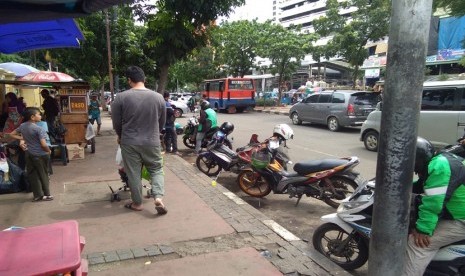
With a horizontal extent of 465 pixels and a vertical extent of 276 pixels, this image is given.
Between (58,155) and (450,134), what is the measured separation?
340 inches

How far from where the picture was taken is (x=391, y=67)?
2096 millimetres

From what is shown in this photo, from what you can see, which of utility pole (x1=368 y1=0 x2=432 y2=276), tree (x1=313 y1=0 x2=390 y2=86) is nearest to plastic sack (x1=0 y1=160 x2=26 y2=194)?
utility pole (x1=368 y1=0 x2=432 y2=276)

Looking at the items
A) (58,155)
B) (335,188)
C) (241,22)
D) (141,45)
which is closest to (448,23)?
(241,22)

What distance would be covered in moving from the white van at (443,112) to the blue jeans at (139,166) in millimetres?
6270

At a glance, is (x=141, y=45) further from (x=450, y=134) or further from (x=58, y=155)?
(x=450, y=134)

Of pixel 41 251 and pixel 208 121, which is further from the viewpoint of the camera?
pixel 208 121

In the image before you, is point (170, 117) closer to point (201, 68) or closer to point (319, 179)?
point (319, 179)

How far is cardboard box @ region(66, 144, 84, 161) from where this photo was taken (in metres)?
8.47

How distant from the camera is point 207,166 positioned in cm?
778

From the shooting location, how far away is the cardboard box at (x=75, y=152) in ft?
27.8

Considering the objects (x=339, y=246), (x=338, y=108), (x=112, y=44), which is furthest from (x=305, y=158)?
(x=112, y=44)

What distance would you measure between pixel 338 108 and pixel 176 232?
11.6 metres

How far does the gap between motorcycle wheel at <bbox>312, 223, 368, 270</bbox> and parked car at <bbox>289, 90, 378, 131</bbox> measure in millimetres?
10817

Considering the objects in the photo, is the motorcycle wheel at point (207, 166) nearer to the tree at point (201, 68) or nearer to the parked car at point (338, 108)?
the parked car at point (338, 108)
